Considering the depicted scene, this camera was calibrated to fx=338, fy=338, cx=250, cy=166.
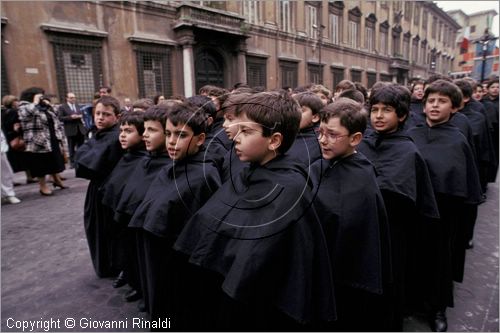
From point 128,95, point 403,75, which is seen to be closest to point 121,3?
point 128,95

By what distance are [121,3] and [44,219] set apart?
378 inches

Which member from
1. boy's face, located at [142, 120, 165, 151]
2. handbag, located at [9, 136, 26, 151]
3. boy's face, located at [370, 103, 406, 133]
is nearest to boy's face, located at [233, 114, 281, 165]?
boy's face, located at [142, 120, 165, 151]

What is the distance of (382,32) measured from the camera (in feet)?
92.2

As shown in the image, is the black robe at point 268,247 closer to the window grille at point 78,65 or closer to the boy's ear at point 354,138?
the boy's ear at point 354,138

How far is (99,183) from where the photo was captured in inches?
127

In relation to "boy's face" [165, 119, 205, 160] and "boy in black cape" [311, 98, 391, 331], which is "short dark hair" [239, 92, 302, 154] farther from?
"boy's face" [165, 119, 205, 160]

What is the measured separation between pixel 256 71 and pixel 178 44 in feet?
16.2

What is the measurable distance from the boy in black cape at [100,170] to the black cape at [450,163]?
8.99ft

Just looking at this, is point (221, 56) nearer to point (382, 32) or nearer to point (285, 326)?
point (285, 326)

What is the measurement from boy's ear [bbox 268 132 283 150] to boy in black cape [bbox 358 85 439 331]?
0.95m

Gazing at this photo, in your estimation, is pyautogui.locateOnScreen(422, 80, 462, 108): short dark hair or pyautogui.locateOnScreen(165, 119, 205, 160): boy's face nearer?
pyautogui.locateOnScreen(165, 119, 205, 160): boy's face

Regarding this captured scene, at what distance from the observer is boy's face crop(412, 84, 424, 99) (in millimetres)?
5553

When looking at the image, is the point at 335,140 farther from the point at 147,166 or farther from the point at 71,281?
the point at 71,281

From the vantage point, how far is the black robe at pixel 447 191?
2557 mm
